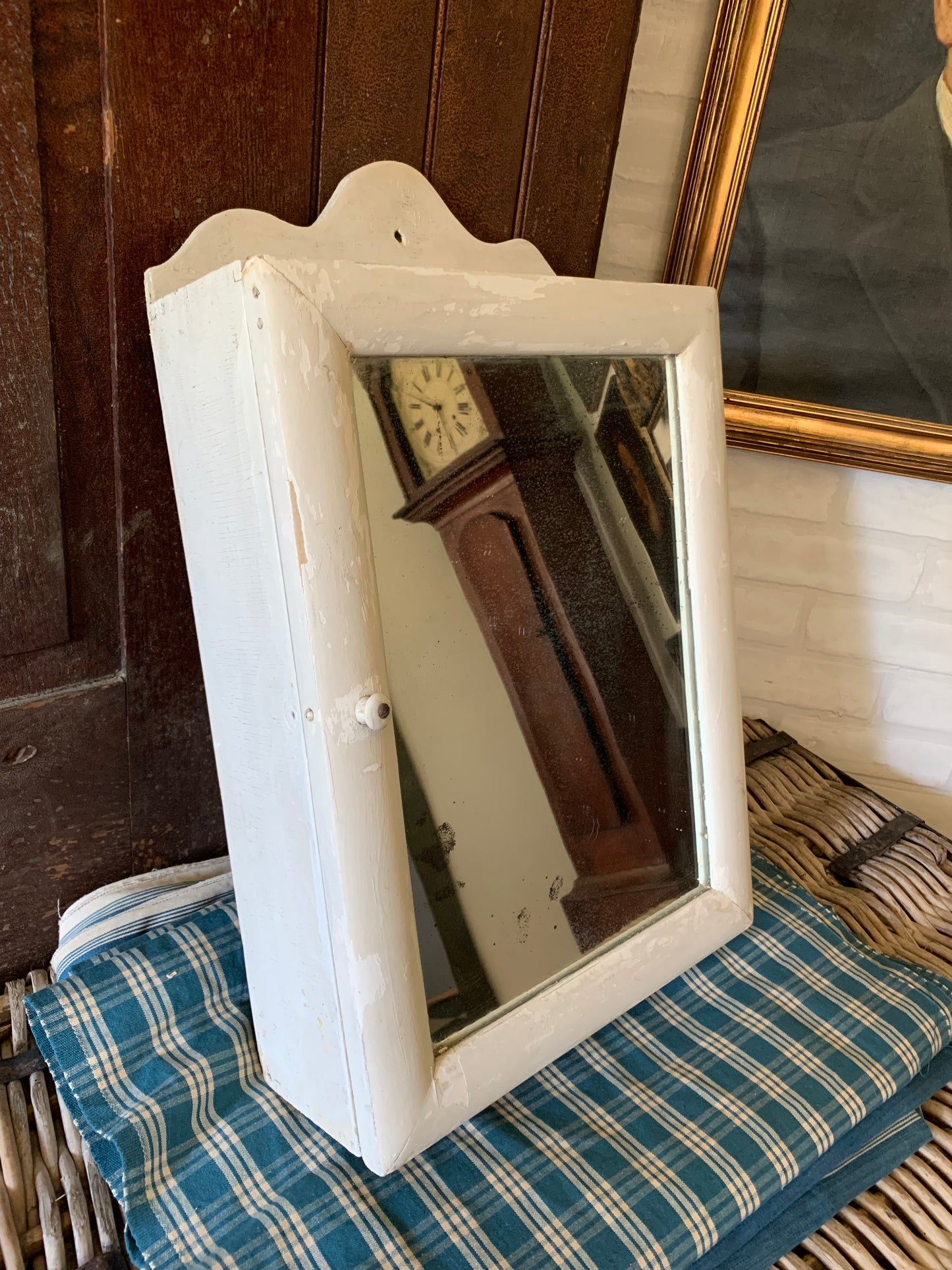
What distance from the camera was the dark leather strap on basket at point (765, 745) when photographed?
90 cm

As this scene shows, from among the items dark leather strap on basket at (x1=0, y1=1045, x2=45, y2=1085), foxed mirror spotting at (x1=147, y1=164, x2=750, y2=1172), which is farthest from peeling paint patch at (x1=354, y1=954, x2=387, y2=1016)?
dark leather strap on basket at (x1=0, y1=1045, x2=45, y2=1085)

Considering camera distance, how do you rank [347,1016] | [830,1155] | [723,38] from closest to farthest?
[347,1016], [830,1155], [723,38]

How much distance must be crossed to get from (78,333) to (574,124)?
397 mm

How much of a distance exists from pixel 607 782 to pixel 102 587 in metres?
0.34

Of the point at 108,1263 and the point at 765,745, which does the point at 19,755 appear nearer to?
the point at 108,1263

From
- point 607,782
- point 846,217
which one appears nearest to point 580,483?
point 607,782

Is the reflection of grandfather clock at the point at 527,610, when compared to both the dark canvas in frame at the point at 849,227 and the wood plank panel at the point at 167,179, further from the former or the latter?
the dark canvas in frame at the point at 849,227

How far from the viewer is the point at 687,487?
0.61 m

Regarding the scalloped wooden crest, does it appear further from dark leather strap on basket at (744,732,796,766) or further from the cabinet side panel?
dark leather strap on basket at (744,732,796,766)

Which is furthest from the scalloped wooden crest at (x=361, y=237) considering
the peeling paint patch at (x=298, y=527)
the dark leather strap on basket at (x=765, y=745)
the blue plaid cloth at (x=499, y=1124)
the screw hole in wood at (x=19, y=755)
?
the dark leather strap on basket at (x=765, y=745)

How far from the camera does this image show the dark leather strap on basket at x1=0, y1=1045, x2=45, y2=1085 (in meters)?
0.52

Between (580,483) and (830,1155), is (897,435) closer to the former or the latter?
(580,483)

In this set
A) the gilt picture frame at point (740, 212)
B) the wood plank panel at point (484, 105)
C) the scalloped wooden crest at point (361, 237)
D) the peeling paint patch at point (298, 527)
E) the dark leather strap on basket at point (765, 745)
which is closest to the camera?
the peeling paint patch at point (298, 527)

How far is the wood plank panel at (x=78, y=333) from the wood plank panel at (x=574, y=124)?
32 cm
